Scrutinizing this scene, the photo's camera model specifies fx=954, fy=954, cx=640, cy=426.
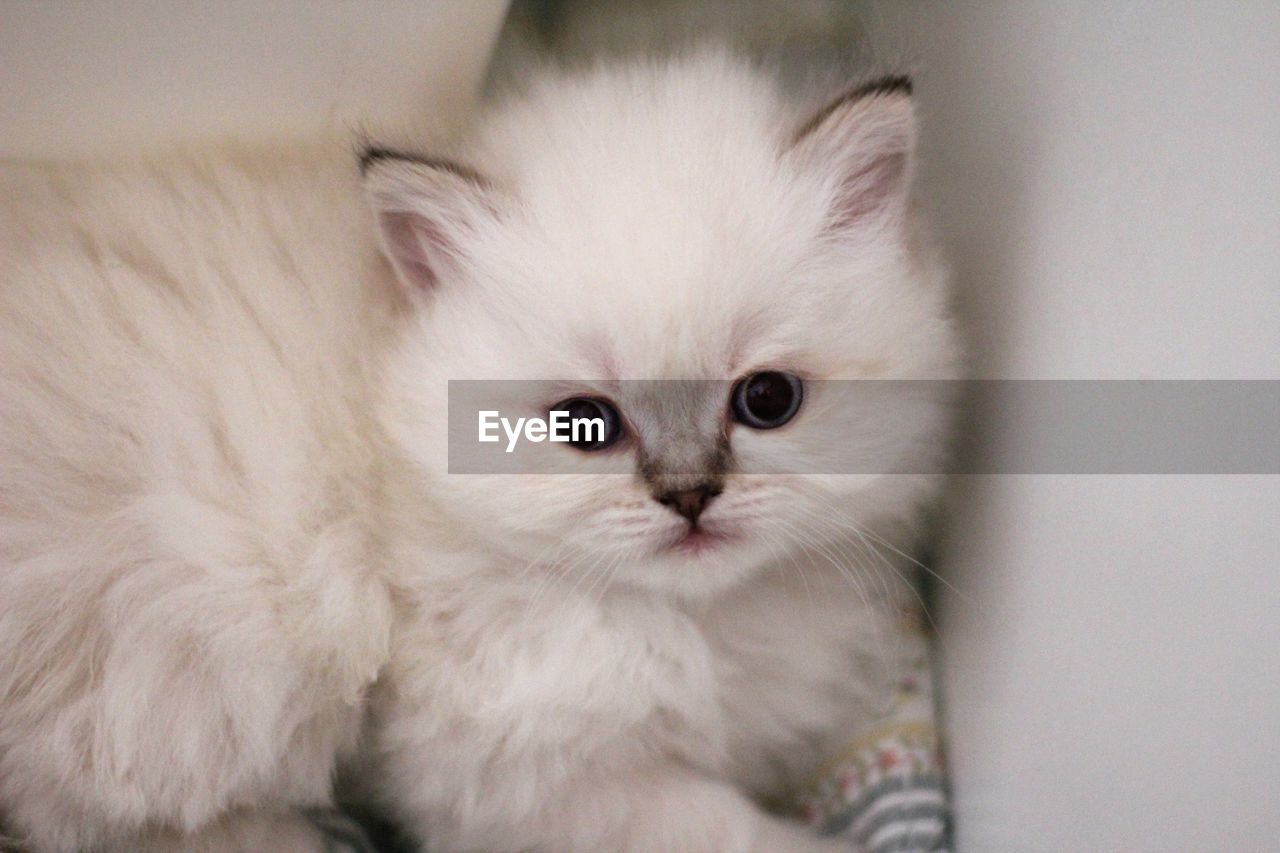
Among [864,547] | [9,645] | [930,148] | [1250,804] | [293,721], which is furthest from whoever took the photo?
[930,148]

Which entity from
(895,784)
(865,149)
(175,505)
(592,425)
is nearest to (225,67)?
(175,505)

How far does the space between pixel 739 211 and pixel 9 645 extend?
892 mm

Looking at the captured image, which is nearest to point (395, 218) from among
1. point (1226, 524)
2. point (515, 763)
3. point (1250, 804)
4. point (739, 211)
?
point (739, 211)

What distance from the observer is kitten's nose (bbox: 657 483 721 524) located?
0.98 meters

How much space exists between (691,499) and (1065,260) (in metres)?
0.47

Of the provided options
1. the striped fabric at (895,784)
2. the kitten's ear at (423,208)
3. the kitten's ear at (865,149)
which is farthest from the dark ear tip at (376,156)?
the striped fabric at (895,784)

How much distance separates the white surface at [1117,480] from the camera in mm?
734

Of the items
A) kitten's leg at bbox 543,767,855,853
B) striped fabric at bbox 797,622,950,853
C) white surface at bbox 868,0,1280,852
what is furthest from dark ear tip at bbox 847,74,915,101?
kitten's leg at bbox 543,767,855,853

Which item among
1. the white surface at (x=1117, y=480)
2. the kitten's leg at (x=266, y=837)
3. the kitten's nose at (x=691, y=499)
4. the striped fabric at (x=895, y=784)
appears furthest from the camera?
the striped fabric at (x=895, y=784)

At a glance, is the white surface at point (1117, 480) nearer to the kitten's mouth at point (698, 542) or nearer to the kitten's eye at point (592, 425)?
the kitten's mouth at point (698, 542)

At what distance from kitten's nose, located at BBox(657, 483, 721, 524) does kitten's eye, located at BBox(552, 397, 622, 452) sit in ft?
0.31

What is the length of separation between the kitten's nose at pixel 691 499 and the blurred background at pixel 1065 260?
1.20 ft

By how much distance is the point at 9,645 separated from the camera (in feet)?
3.26

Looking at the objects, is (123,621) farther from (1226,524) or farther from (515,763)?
(1226,524)
